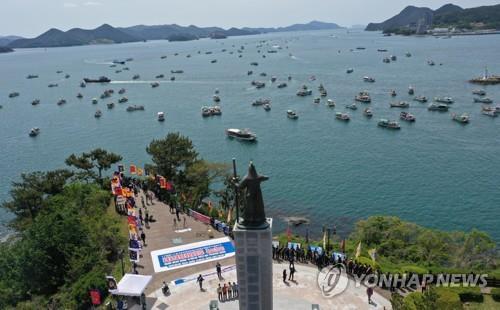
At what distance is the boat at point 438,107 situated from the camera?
12069cm

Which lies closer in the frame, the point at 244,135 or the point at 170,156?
the point at 170,156

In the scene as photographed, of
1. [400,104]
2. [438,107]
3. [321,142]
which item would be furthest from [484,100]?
[321,142]

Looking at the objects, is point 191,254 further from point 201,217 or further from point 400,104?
point 400,104

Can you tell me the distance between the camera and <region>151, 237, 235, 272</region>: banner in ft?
131

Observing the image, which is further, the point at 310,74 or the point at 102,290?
the point at 310,74

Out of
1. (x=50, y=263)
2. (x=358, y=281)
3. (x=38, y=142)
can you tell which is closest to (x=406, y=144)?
(x=358, y=281)

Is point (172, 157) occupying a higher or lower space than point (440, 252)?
higher

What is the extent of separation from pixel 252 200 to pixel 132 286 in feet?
49.6

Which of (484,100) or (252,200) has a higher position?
(252,200)

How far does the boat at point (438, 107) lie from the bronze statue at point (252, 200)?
365 ft

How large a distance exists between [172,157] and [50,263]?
24397 mm

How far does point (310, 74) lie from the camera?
19325cm

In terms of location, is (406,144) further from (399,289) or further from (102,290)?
(102,290)

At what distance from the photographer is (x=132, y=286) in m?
33.3
